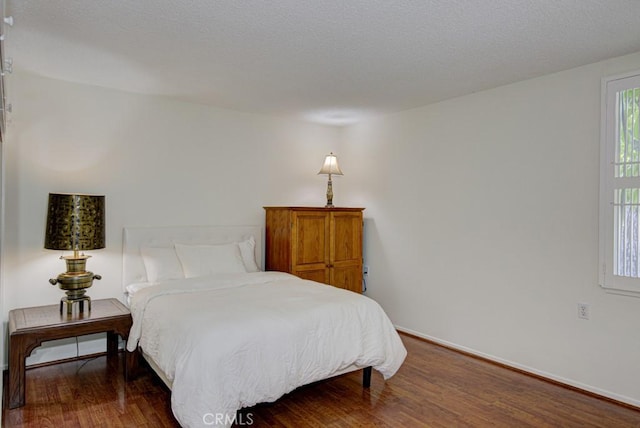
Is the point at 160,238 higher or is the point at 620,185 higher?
the point at 620,185

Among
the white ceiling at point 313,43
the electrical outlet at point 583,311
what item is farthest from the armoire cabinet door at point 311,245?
the electrical outlet at point 583,311

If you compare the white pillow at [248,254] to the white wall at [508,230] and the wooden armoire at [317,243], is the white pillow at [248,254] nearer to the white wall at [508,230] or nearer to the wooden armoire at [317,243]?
the wooden armoire at [317,243]

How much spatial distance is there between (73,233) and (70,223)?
8 cm

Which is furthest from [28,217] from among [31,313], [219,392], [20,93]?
[219,392]

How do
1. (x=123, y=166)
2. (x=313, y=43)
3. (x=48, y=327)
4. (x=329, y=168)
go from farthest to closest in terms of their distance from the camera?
(x=329, y=168), (x=123, y=166), (x=48, y=327), (x=313, y=43)

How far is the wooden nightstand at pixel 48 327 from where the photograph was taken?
270cm

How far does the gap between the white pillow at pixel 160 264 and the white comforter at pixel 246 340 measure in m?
0.34

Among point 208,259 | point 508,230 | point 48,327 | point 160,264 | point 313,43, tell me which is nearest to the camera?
point 313,43

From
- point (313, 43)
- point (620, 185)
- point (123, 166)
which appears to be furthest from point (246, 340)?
point (620, 185)

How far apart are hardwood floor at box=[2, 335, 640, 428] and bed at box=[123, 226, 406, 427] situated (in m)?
0.23

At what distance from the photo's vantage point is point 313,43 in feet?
8.93

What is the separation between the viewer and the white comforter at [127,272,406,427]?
2.23 m

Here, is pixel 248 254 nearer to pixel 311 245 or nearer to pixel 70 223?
pixel 311 245

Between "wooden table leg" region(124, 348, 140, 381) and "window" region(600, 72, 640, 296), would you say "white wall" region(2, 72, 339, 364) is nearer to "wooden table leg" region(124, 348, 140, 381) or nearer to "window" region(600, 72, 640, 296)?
"wooden table leg" region(124, 348, 140, 381)
